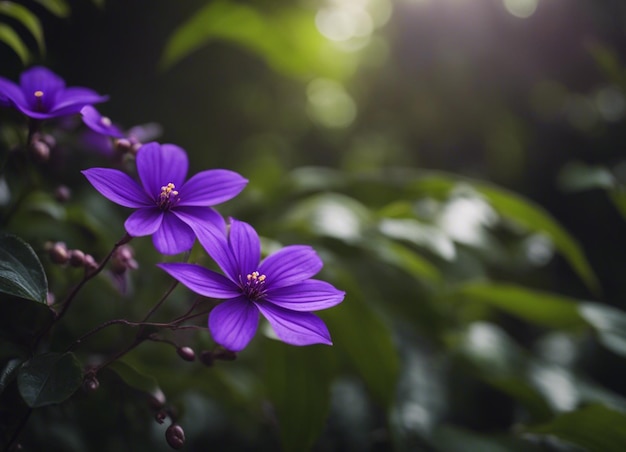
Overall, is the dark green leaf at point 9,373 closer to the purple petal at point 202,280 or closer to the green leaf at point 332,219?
the purple petal at point 202,280

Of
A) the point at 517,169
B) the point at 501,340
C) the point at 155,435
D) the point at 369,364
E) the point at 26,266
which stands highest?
the point at 517,169

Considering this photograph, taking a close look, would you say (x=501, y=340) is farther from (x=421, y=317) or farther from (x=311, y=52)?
(x=311, y=52)

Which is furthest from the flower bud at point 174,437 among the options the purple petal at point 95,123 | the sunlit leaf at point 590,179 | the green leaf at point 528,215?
the sunlit leaf at point 590,179

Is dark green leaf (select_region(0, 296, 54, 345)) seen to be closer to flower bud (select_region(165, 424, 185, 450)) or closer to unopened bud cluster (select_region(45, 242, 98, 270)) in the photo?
unopened bud cluster (select_region(45, 242, 98, 270))

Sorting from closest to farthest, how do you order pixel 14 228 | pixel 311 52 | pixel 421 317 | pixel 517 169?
pixel 14 228
pixel 421 317
pixel 311 52
pixel 517 169

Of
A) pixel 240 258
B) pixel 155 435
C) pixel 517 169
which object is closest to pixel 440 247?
pixel 240 258

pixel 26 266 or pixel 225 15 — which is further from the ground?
pixel 225 15

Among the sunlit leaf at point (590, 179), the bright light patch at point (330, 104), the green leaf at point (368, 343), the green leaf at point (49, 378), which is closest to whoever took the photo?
the green leaf at point (49, 378)
